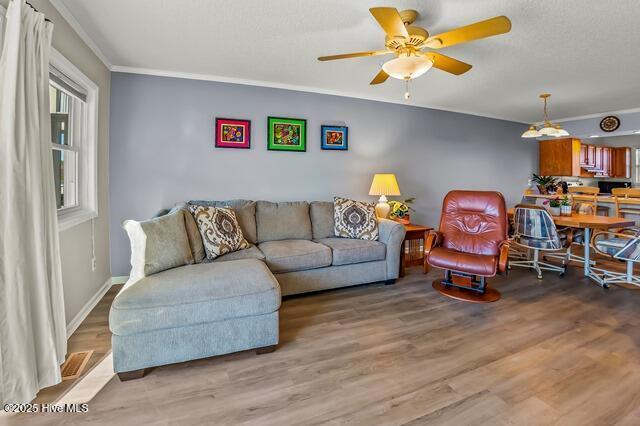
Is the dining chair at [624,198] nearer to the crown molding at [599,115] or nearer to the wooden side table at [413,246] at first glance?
the crown molding at [599,115]

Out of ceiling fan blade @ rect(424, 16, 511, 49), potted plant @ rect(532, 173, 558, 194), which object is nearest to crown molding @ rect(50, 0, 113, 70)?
ceiling fan blade @ rect(424, 16, 511, 49)

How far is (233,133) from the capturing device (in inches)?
144

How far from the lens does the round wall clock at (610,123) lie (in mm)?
4891

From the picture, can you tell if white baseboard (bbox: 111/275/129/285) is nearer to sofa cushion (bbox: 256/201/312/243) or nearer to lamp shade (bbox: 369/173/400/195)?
sofa cushion (bbox: 256/201/312/243)

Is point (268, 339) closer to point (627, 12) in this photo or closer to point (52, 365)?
point (52, 365)

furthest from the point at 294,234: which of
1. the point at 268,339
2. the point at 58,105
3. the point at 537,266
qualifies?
the point at 537,266

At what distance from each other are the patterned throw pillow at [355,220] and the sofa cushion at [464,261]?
2.25ft

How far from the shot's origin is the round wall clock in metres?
4.89

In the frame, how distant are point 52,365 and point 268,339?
1.16 metres

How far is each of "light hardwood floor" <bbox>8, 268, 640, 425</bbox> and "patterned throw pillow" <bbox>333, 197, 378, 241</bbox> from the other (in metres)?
0.93

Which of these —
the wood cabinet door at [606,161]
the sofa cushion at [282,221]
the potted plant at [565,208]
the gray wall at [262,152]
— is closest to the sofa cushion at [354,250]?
the sofa cushion at [282,221]

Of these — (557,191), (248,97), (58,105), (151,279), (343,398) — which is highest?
(248,97)

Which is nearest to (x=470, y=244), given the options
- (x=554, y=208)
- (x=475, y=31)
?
(x=554, y=208)

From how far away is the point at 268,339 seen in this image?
2.04 metres
